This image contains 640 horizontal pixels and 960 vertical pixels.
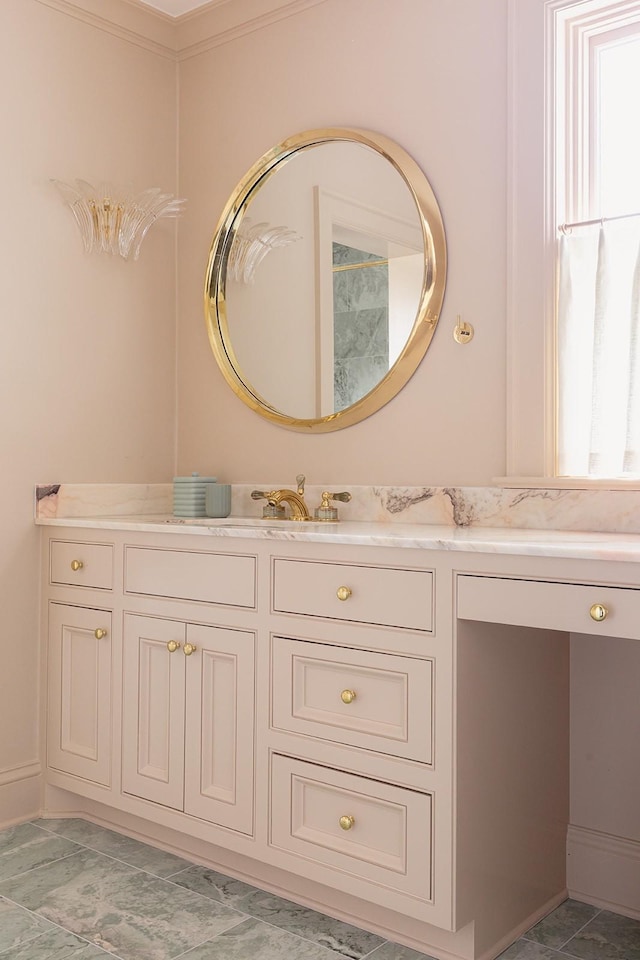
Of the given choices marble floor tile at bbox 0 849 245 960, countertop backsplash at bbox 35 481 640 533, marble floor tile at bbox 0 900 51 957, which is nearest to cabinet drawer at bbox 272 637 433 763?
marble floor tile at bbox 0 849 245 960

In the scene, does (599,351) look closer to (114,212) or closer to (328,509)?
(328,509)

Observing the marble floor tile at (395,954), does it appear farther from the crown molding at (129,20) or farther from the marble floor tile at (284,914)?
the crown molding at (129,20)

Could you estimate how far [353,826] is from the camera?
6.14ft

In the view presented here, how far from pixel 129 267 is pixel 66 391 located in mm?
490

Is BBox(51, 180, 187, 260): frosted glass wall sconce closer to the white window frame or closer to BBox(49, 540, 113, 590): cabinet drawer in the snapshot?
BBox(49, 540, 113, 590): cabinet drawer

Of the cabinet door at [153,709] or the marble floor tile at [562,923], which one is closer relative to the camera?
the marble floor tile at [562,923]

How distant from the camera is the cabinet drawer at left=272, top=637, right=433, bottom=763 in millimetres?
1774

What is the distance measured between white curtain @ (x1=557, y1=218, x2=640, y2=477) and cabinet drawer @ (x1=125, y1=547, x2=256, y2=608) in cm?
82

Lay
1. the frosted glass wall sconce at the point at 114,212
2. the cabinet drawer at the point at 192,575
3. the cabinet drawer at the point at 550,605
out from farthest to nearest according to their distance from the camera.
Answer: the frosted glass wall sconce at the point at 114,212 < the cabinet drawer at the point at 192,575 < the cabinet drawer at the point at 550,605

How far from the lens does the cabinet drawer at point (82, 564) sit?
246 centimetres

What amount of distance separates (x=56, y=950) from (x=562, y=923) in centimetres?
109

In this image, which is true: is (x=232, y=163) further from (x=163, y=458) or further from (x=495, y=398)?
(x=495, y=398)

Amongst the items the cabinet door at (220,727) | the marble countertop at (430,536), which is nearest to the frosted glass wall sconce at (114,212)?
the marble countertop at (430,536)

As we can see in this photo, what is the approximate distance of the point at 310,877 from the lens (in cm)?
193
